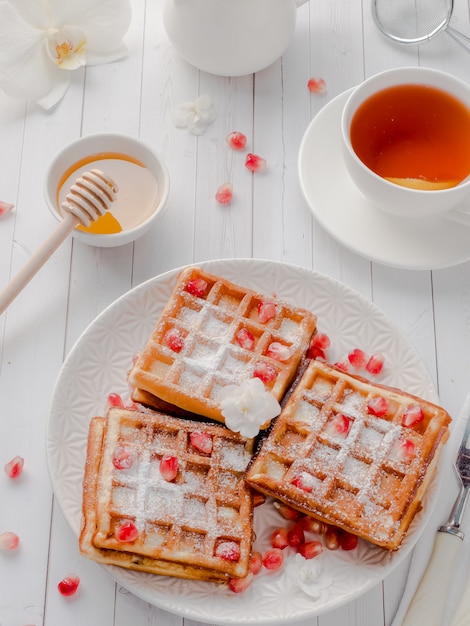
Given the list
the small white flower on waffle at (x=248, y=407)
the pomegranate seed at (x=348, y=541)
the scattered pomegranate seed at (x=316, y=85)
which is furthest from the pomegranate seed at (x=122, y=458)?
Result: the scattered pomegranate seed at (x=316, y=85)

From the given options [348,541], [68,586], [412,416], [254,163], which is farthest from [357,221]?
[68,586]

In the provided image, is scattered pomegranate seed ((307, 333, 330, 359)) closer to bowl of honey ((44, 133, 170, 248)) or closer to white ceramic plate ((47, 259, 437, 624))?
white ceramic plate ((47, 259, 437, 624))

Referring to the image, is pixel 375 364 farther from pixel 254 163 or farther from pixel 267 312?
pixel 254 163

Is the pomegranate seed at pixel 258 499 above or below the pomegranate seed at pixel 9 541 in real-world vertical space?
above

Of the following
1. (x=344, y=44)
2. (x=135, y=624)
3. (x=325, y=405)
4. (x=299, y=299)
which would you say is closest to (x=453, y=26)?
(x=344, y=44)

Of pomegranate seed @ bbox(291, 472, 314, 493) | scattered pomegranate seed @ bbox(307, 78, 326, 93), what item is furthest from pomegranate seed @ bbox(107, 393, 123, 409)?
scattered pomegranate seed @ bbox(307, 78, 326, 93)

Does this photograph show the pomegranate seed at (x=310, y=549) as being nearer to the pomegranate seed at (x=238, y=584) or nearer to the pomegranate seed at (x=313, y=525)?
the pomegranate seed at (x=313, y=525)
